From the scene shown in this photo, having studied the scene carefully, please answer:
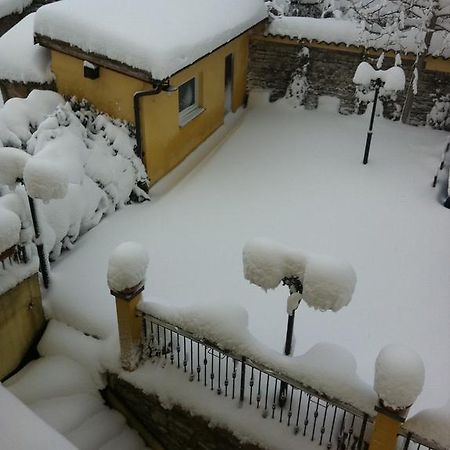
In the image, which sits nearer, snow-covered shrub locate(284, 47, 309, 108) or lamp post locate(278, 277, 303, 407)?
lamp post locate(278, 277, 303, 407)

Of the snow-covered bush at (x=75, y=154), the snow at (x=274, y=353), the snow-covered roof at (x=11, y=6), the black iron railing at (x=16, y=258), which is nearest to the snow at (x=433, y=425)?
the snow at (x=274, y=353)

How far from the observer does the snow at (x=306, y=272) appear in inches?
188

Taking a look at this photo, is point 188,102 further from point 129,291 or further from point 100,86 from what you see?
point 129,291

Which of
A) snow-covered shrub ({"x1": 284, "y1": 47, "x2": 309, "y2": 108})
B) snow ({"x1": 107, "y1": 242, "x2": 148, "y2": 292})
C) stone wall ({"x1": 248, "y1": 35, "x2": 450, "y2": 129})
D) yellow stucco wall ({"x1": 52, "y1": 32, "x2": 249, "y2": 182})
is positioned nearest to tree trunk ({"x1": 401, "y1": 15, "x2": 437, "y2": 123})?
stone wall ({"x1": 248, "y1": 35, "x2": 450, "y2": 129})

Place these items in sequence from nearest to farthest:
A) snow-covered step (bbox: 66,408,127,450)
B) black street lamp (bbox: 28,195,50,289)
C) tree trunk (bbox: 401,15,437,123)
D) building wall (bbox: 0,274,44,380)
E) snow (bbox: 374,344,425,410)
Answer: snow (bbox: 374,344,425,410) → snow-covered step (bbox: 66,408,127,450) → building wall (bbox: 0,274,44,380) → black street lamp (bbox: 28,195,50,289) → tree trunk (bbox: 401,15,437,123)

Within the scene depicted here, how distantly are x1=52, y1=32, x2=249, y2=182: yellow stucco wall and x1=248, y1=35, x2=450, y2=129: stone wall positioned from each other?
1614 millimetres

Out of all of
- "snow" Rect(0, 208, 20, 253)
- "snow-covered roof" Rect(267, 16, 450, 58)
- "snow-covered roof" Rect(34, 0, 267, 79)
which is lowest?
"snow" Rect(0, 208, 20, 253)

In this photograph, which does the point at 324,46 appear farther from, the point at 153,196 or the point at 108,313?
the point at 108,313

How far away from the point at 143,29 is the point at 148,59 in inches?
37.3

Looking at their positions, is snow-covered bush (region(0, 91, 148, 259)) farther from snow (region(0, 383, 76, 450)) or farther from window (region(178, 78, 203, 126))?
snow (region(0, 383, 76, 450))

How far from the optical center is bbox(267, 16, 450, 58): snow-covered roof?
11.4m

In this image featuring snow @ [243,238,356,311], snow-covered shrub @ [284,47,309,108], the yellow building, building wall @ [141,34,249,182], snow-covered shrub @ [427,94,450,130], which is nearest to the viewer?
snow @ [243,238,356,311]

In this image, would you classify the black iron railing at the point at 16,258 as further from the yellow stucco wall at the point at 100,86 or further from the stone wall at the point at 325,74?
the stone wall at the point at 325,74

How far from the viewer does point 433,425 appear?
4.77 meters
